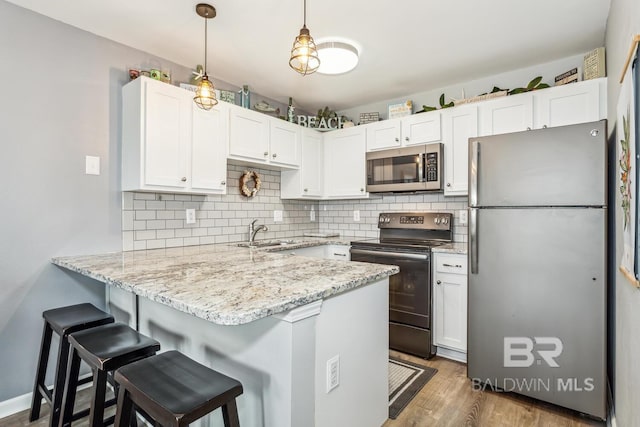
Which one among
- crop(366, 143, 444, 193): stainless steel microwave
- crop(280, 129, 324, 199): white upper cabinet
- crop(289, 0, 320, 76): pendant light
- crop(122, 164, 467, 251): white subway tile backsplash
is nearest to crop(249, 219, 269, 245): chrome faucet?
crop(122, 164, 467, 251): white subway tile backsplash

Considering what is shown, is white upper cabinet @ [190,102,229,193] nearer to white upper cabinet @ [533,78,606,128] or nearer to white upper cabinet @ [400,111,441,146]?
white upper cabinet @ [400,111,441,146]

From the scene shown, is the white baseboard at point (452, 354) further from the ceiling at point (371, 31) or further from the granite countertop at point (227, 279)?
the ceiling at point (371, 31)

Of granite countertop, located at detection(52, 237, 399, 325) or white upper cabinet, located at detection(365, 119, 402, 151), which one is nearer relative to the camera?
granite countertop, located at detection(52, 237, 399, 325)

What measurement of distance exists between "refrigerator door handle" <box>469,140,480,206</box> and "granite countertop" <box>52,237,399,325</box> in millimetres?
987

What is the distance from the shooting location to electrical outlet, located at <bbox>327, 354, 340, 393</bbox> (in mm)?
1397

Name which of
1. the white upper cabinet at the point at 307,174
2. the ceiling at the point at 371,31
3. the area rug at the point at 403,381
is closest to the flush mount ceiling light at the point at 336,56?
the ceiling at the point at 371,31

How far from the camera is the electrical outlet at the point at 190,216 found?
2.89 metres

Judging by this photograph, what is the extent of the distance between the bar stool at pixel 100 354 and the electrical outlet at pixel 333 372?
29.3 inches

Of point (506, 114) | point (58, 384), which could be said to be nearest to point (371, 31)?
point (506, 114)

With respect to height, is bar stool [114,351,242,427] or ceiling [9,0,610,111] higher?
ceiling [9,0,610,111]

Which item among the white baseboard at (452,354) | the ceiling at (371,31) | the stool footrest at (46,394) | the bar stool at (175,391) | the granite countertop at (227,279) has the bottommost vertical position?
the white baseboard at (452,354)

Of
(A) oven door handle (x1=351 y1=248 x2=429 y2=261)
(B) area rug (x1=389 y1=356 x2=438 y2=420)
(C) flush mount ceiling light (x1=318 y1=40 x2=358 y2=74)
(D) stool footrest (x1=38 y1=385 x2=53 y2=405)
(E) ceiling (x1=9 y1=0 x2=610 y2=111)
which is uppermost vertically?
(E) ceiling (x1=9 y1=0 x2=610 y2=111)

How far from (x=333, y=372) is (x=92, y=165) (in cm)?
211

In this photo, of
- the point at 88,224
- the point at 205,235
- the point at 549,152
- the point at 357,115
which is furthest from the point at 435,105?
the point at 88,224
